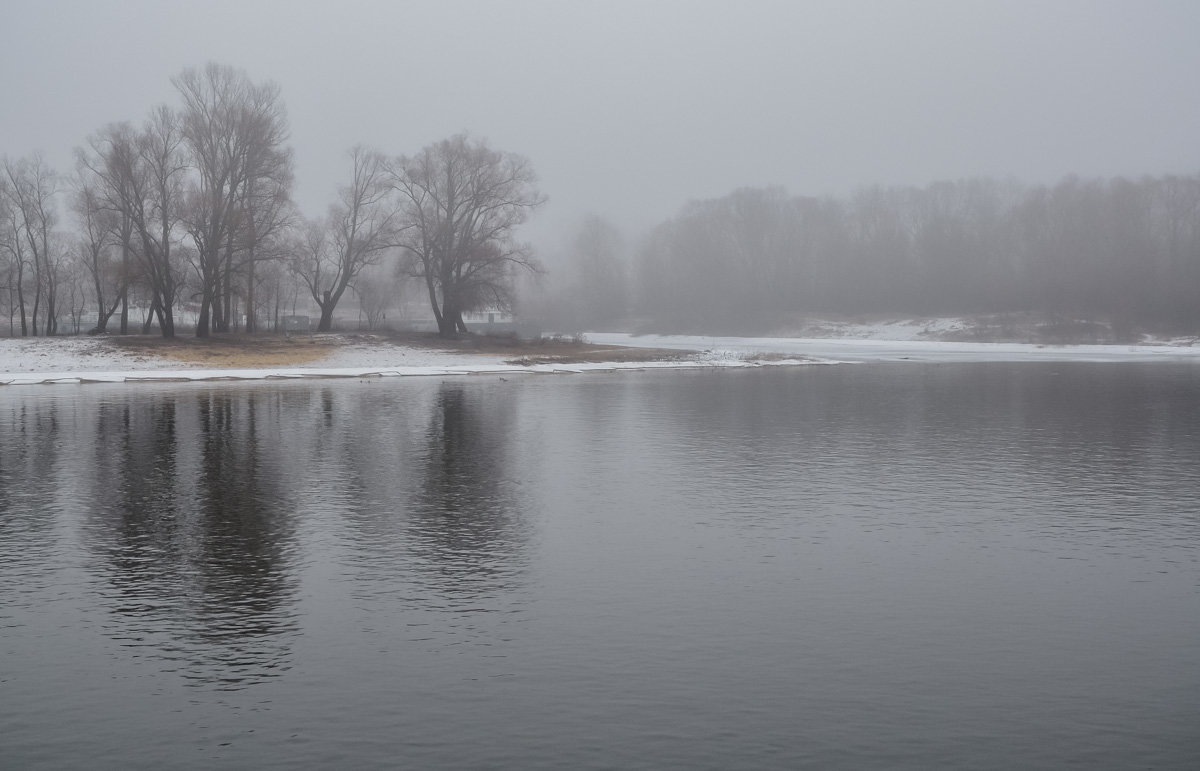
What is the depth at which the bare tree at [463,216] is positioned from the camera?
2852 inches

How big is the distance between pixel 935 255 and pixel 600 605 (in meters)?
128

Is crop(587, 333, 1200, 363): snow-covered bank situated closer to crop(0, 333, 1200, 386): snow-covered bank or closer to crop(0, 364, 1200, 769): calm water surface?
crop(0, 333, 1200, 386): snow-covered bank

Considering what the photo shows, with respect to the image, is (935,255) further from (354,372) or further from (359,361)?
(354,372)

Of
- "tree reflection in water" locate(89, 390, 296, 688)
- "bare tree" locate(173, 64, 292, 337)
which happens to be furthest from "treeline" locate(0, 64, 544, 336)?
"tree reflection in water" locate(89, 390, 296, 688)

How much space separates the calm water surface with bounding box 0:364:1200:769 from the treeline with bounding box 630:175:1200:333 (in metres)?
91.5

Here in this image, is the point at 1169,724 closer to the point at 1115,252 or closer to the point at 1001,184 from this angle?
the point at 1115,252

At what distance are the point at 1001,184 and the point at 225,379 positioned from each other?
12850 centimetres

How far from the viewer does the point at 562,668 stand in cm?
880

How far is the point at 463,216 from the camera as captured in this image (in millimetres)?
72938

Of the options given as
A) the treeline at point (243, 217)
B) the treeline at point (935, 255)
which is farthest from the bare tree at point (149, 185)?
the treeline at point (935, 255)

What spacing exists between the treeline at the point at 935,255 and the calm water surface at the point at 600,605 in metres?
Answer: 91.5

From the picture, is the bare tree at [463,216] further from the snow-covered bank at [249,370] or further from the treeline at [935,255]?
the treeline at [935,255]

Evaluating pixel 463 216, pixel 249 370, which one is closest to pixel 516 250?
pixel 463 216

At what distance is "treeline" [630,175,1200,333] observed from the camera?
112 metres
